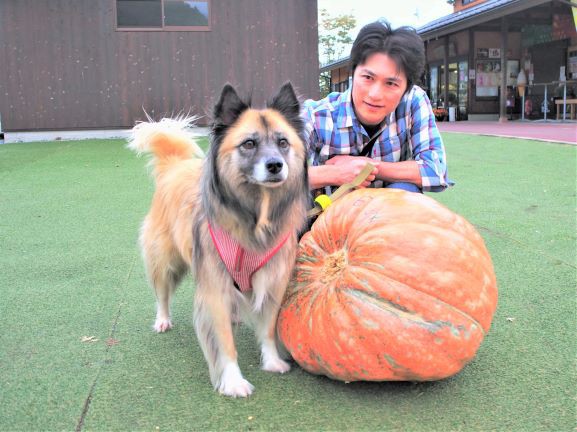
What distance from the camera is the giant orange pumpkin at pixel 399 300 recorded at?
207 centimetres

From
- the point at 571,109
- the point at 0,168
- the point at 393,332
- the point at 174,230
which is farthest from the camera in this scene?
the point at 571,109

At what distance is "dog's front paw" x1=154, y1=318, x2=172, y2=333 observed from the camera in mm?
2988

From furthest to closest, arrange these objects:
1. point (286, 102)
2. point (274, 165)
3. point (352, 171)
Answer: point (352, 171) < point (286, 102) < point (274, 165)

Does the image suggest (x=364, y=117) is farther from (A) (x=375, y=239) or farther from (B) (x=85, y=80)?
(B) (x=85, y=80)

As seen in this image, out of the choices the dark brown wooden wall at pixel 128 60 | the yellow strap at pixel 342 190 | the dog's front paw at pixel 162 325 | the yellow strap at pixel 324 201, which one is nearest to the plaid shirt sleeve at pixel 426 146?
the yellow strap at pixel 342 190

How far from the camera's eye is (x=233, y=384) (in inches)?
89.6

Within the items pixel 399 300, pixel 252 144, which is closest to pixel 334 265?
pixel 399 300

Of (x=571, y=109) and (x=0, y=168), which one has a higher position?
(x=571, y=109)

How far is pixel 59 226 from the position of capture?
5.21 metres

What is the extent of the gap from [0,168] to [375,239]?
8.35 metres

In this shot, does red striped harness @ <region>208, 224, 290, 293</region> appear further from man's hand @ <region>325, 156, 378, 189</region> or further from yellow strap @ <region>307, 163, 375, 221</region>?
man's hand @ <region>325, 156, 378, 189</region>

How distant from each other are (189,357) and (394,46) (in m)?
2.02

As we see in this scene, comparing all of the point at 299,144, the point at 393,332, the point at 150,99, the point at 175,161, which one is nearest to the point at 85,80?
the point at 150,99

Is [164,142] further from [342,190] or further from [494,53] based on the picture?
[494,53]
